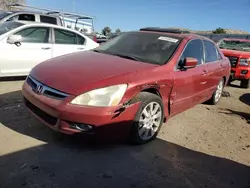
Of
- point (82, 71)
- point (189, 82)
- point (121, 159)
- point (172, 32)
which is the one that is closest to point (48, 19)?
point (172, 32)

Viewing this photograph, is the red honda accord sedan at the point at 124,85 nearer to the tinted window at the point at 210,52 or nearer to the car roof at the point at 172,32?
the car roof at the point at 172,32

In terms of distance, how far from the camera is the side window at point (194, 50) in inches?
179

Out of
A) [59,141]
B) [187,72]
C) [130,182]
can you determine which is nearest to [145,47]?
[187,72]

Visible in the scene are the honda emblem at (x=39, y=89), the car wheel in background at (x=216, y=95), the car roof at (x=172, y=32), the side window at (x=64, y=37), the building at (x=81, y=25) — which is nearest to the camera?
the honda emblem at (x=39, y=89)

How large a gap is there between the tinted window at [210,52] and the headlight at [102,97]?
8.78 feet

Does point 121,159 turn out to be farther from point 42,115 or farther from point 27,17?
point 27,17

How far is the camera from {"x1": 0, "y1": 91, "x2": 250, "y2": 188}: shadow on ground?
280 centimetres

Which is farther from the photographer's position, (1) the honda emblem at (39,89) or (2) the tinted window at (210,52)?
(2) the tinted window at (210,52)

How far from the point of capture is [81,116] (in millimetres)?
3115

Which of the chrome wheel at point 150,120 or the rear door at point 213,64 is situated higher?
the rear door at point 213,64

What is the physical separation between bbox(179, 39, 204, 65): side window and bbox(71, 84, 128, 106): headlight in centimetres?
156

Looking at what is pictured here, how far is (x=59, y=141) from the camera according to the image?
11.8 feet

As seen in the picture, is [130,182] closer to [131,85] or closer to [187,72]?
[131,85]

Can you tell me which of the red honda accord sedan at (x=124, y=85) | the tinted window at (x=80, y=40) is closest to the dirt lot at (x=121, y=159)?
the red honda accord sedan at (x=124, y=85)
